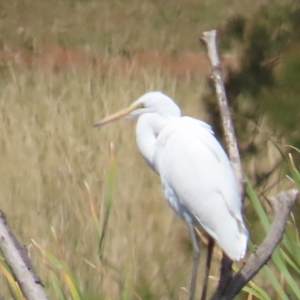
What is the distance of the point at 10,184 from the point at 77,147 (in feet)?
0.96

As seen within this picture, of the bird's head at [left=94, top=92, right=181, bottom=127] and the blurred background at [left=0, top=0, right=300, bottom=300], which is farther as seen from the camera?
the blurred background at [left=0, top=0, right=300, bottom=300]

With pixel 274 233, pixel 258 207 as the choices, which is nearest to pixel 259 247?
pixel 274 233

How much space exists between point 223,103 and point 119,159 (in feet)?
5.85

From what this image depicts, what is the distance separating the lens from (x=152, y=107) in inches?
59.2

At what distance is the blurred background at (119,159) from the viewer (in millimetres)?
2006

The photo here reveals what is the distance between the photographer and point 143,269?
7.16 ft

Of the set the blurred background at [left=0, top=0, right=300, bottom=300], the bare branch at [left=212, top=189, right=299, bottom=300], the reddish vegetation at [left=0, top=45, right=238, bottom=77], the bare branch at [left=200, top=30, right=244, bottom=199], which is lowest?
the reddish vegetation at [left=0, top=45, right=238, bottom=77]

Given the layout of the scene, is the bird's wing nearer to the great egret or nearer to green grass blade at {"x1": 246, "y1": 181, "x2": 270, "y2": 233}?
the great egret

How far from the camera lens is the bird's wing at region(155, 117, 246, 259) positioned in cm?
144

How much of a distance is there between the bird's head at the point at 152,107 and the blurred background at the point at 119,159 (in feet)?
0.69

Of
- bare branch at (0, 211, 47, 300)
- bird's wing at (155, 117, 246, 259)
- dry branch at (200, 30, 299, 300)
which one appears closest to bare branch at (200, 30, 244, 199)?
dry branch at (200, 30, 299, 300)

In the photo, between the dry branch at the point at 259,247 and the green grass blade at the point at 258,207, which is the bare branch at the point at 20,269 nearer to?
the dry branch at the point at 259,247

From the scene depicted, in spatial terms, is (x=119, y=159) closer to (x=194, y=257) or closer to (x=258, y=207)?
(x=194, y=257)

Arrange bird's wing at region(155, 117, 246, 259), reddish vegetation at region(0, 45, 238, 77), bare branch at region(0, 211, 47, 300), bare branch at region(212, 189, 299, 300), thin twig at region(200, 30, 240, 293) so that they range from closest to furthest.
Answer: bare branch at region(0, 211, 47, 300) < bare branch at region(212, 189, 299, 300) < thin twig at region(200, 30, 240, 293) < bird's wing at region(155, 117, 246, 259) < reddish vegetation at region(0, 45, 238, 77)
